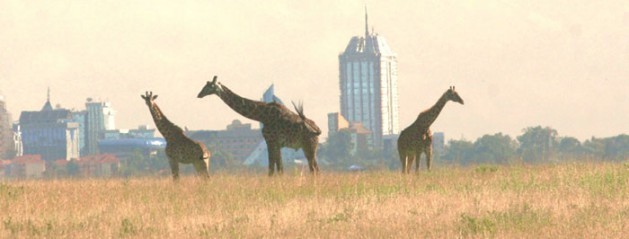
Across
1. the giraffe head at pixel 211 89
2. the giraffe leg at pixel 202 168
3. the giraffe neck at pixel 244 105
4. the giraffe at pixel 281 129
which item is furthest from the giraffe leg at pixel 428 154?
the giraffe leg at pixel 202 168

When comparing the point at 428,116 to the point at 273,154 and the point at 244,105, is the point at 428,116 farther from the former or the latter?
the point at 244,105

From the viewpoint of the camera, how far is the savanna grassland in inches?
782

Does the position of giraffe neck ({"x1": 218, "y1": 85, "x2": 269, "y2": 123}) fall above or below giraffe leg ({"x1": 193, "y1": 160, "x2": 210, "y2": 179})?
above

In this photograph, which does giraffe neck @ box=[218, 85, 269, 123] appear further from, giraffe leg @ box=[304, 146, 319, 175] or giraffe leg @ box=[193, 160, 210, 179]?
giraffe leg @ box=[193, 160, 210, 179]

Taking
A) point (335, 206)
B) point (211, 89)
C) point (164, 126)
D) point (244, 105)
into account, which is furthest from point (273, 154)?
point (335, 206)

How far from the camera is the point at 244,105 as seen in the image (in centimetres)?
3188

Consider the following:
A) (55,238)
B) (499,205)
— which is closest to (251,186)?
(499,205)

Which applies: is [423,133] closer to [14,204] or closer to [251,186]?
[251,186]

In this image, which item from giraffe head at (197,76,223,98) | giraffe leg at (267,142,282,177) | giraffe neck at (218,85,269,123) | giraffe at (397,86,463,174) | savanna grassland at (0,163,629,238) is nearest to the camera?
savanna grassland at (0,163,629,238)

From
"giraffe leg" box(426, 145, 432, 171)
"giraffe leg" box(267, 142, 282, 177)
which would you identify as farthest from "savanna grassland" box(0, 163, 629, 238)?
"giraffe leg" box(426, 145, 432, 171)

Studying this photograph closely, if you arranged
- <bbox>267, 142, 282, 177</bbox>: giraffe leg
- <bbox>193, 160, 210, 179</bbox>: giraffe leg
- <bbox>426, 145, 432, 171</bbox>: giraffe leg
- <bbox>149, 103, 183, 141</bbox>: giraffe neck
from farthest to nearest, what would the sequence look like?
<bbox>426, 145, 432, 171</bbox>: giraffe leg, <bbox>267, 142, 282, 177</bbox>: giraffe leg, <bbox>149, 103, 183, 141</bbox>: giraffe neck, <bbox>193, 160, 210, 179</bbox>: giraffe leg

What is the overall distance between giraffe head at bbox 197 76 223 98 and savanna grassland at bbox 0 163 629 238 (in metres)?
2.06

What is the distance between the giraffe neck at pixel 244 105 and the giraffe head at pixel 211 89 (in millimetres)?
92

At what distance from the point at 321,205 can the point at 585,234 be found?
590 centimetres
